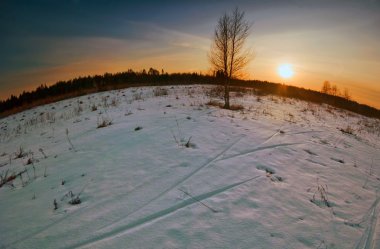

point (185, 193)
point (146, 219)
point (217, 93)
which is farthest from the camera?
point (217, 93)

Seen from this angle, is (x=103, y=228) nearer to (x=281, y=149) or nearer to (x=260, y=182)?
(x=260, y=182)

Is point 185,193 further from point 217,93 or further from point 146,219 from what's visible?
point 217,93

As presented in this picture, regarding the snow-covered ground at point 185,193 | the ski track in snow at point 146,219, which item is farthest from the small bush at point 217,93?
the ski track in snow at point 146,219

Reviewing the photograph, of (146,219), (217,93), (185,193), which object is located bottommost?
(146,219)

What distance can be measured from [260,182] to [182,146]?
225 cm

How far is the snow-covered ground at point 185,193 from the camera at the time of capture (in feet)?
10.6

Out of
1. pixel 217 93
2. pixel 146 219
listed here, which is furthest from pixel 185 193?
pixel 217 93

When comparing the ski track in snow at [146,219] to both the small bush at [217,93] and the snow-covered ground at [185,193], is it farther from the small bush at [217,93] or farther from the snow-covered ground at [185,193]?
the small bush at [217,93]

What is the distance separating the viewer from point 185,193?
4156 millimetres

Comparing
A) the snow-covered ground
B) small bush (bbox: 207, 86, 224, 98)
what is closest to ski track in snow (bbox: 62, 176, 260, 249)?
the snow-covered ground

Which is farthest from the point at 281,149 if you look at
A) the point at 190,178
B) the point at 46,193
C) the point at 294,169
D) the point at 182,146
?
the point at 46,193

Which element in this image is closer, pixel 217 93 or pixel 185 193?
pixel 185 193

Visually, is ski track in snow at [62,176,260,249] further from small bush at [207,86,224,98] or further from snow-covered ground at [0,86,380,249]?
small bush at [207,86,224,98]

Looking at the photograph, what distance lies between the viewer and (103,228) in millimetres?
3273
